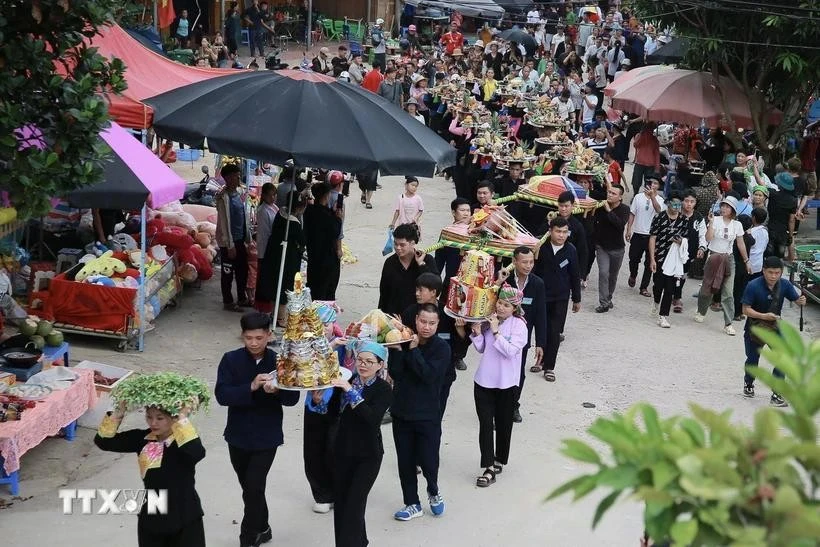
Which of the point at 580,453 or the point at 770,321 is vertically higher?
the point at 580,453

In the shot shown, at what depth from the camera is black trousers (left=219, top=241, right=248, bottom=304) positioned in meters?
12.7

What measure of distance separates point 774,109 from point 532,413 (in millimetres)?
10757

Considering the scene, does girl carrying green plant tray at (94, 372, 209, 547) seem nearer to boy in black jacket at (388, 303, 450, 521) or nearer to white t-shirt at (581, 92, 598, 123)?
boy in black jacket at (388, 303, 450, 521)

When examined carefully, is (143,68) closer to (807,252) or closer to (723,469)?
(807,252)

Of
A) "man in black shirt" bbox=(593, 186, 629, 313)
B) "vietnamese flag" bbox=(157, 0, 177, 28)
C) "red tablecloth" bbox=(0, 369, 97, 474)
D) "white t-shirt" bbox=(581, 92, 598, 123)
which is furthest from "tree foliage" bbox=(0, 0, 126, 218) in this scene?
"white t-shirt" bbox=(581, 92, 598, 123)

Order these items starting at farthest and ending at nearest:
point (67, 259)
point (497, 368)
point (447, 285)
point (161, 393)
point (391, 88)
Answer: point (391, 88), point (67, 259), point (447, 285), point (497, 368), point (161, 393)

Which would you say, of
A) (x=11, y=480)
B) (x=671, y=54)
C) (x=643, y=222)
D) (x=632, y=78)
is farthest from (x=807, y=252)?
(x=11, y=480)

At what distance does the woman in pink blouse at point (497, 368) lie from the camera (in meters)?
8.57

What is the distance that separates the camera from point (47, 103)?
24.1 ft

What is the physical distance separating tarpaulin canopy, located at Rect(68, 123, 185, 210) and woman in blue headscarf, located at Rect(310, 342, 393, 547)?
3873 millimetres

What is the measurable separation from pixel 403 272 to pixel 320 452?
99.4 inches

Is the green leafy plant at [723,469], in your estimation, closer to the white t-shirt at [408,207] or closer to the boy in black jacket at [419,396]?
the boy in black jacket at [419,396]

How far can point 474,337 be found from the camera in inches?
343

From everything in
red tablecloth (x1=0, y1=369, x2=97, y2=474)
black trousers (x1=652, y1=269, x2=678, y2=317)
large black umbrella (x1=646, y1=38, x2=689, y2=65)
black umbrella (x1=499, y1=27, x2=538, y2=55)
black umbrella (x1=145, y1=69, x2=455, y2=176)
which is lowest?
red tablecloth (x1=0, y1=369, x2=97, y2=474)
